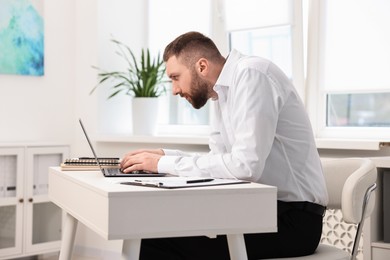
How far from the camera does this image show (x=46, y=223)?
424 cm

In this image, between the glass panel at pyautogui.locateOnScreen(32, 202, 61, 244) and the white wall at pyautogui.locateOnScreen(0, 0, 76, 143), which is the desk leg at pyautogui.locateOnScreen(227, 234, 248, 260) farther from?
the white wall at pyautogui.locateOnScreen(0, 0, 76, 143)

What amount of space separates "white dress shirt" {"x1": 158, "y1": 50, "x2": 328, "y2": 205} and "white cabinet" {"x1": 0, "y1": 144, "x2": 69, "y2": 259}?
86.8 inches

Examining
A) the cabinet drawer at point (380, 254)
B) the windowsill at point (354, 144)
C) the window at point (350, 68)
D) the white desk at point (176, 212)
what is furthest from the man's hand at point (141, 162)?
the window at point (350, 68)

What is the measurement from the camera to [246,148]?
1.89 m

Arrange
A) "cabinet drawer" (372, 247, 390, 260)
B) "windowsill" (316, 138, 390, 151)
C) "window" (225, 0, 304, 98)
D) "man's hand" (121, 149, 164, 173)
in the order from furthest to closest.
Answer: "window" (225, 0, 304, 98) < "windowsill" (316, 138, 390, 151) < "cabinet drawer" (372, 247, 390, 260) < "man's hand" (121, 149, 164, 173)

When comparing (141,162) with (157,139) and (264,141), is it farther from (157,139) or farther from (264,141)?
(157,139)

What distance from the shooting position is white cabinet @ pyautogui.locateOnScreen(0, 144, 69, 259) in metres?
3.96

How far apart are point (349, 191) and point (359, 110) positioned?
5.85 feet

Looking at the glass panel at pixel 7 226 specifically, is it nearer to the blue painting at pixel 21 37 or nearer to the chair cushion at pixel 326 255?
the blue painting at pixel 21 37

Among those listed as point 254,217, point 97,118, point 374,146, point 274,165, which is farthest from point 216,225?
point 97,118

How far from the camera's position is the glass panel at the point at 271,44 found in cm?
390

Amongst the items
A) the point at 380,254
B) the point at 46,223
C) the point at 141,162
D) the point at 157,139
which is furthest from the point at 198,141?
the point at 141,162

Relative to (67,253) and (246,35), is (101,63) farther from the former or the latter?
(67,253)

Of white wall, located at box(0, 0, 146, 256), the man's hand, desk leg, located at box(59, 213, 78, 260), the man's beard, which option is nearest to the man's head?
the man's beard
